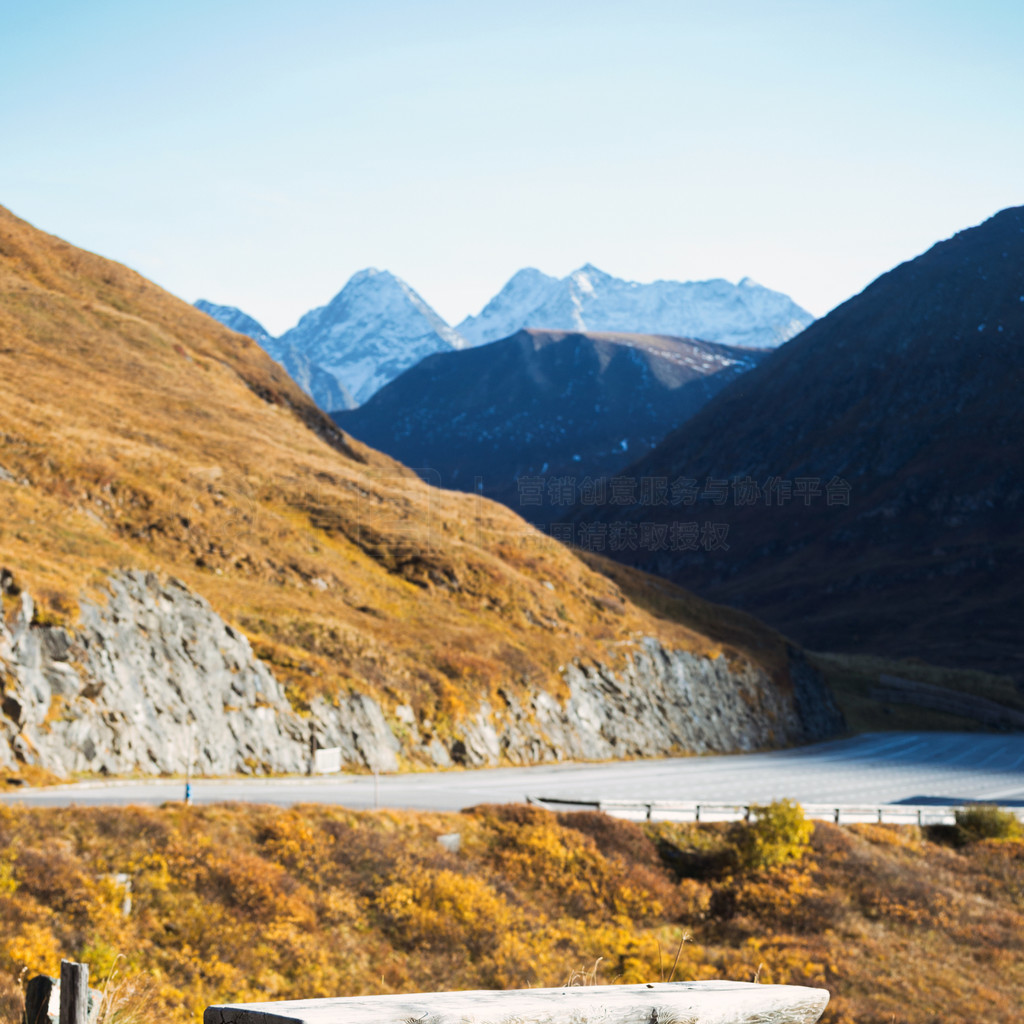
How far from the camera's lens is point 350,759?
31406 millimetres

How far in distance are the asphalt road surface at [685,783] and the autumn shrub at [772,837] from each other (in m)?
6.38

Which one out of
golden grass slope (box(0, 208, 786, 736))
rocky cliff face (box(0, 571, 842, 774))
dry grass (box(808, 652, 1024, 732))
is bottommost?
dry grass (box(808, 652, 1024, 732))

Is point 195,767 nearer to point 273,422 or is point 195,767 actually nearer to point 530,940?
point 530,940

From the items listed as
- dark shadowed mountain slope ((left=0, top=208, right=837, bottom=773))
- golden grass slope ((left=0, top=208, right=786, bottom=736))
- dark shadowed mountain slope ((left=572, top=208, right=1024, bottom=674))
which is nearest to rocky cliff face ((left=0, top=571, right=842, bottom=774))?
dark shadowed mountain slope ((left=0, top=208, right=837, bottom=773))

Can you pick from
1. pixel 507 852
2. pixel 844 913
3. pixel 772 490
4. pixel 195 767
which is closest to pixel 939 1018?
pixel 844 913

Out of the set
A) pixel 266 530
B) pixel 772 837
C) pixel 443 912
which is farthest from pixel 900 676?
pixel 443 912

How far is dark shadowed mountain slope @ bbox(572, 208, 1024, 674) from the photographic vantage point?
13675 cm

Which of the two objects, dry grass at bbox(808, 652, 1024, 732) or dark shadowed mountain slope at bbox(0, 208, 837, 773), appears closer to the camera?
dark shadowed mountain slope at bbox(0, 208, 837, 773)

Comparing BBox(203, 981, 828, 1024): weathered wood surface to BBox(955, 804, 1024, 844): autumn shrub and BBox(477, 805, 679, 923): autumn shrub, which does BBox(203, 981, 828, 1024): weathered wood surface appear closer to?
BBox(477, 805, 679, 923): autumn shrub

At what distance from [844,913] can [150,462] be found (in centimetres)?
3710

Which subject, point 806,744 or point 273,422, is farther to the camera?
point 273,422

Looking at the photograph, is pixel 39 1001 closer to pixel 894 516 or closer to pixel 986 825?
pixel 986 825

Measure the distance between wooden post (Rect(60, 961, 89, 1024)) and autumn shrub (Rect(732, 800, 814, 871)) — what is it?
67.6 feet

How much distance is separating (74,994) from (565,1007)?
245 cm
